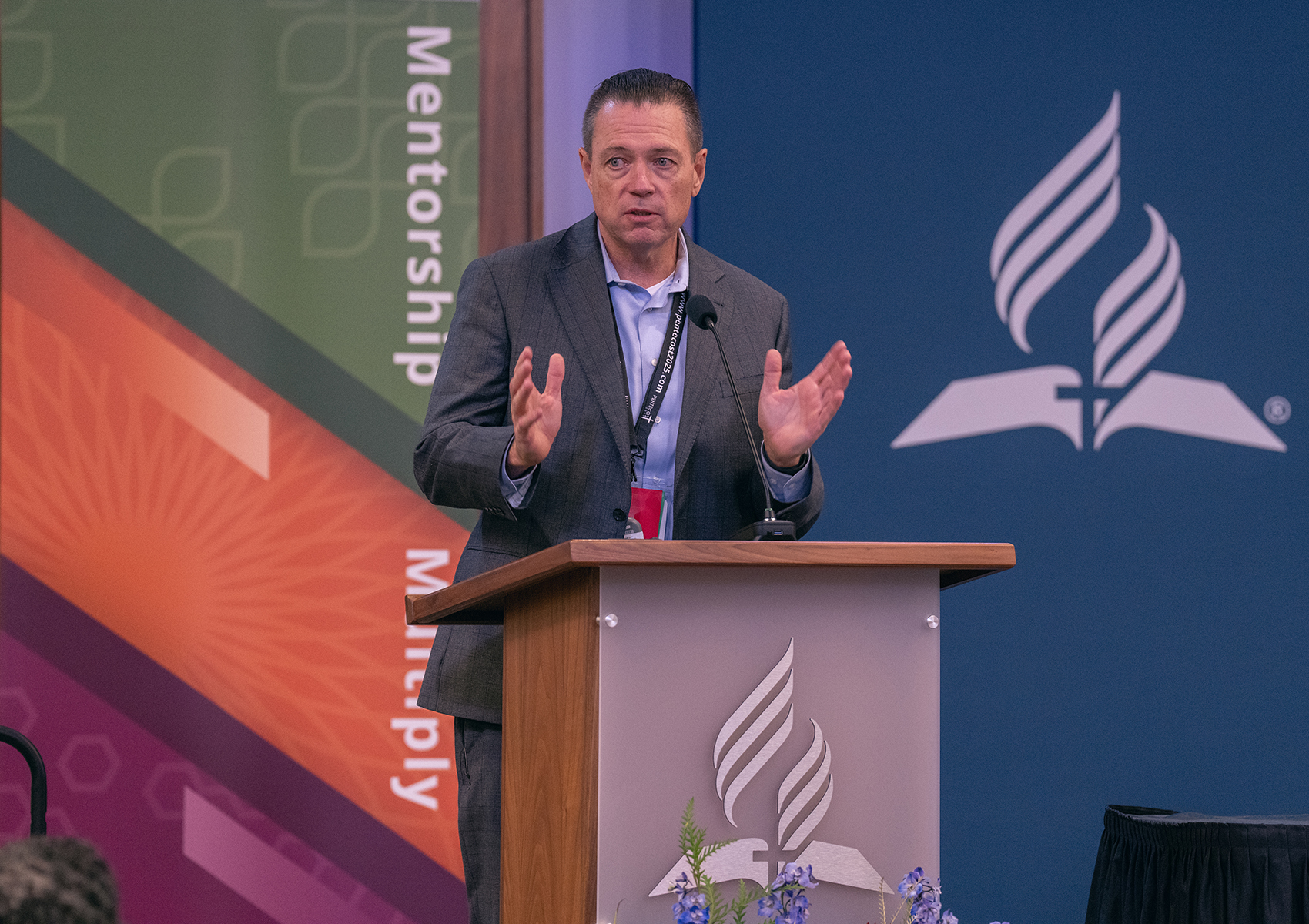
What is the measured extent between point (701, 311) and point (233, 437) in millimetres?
1852

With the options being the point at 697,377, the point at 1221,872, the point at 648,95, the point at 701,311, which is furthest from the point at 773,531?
the point at 1221,872

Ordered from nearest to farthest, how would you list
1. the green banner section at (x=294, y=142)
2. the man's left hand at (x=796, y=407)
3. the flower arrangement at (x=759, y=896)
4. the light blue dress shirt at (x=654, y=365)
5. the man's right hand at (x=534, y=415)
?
the flower arrangement at (x=759, y=896) < the man's right hand at (x=534, y=415) < the man's left hand at (x=796, y=407) < the light blue dress shirt at (x=654, y=365) < the green banner section at (x=294, y=142)

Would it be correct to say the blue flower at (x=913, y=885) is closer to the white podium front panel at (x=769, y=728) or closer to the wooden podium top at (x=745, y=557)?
the white podium front panel at (x=769, y=728)

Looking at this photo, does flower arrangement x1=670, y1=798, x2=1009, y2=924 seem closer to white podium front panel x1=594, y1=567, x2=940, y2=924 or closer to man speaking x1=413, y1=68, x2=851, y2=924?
white podium front panel x1=594, y1=567, x2=940, y2=924

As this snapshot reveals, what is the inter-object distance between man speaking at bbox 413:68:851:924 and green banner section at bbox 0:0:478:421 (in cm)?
121

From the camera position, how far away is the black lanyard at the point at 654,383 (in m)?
2.00

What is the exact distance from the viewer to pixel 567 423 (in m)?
2.03

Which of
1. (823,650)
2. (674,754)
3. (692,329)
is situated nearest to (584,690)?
(674,754)

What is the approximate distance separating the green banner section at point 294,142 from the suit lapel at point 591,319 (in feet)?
4.08

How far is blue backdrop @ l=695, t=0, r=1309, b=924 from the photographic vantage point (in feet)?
11.4

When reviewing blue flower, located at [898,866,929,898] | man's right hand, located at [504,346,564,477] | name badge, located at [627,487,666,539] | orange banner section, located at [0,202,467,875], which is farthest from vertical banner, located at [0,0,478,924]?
blue flower, located at [898,866,929,898]

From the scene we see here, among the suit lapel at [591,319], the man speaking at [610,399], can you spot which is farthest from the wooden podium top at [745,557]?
the suit lapel at [591,319]

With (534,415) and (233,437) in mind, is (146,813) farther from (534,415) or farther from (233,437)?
(534,415)

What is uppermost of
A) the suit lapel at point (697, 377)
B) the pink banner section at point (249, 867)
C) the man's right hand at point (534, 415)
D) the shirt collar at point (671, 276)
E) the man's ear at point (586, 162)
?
the man's ear at point (586, 162)
